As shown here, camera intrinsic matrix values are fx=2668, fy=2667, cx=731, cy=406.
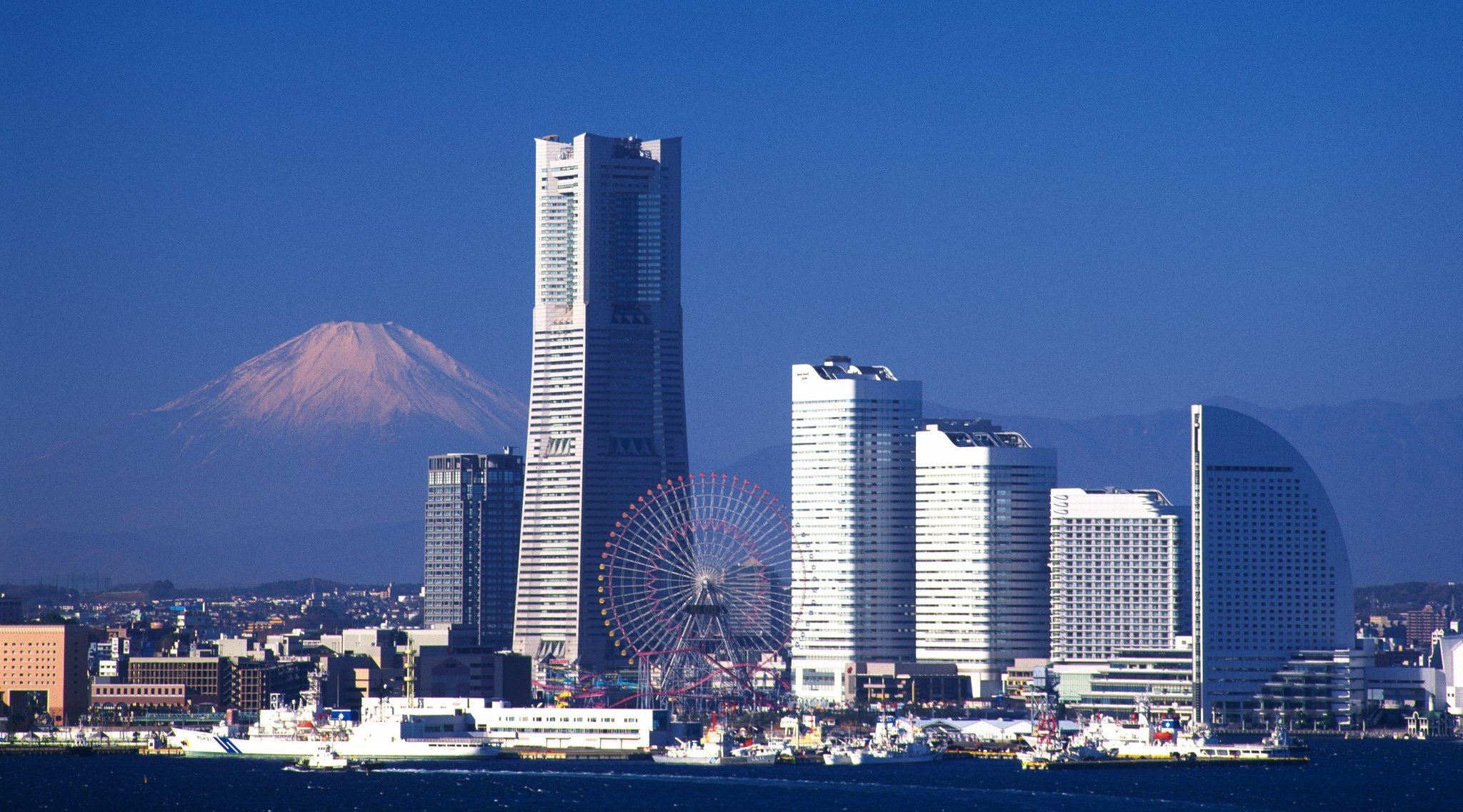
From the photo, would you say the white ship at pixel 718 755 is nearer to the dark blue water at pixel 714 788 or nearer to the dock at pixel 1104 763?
the dark blue water at pixel 714 788

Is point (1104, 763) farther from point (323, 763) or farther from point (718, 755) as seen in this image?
point (323, 763)

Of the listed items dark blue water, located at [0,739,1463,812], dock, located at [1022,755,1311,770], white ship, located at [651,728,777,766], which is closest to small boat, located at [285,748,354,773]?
dark blue water, located at [0,739,1463,812]

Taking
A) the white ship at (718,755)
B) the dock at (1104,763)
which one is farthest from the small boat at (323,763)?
the dock at (1104,763)

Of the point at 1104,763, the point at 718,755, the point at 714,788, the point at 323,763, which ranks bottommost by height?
the point at 714,788

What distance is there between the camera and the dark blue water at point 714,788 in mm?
154375

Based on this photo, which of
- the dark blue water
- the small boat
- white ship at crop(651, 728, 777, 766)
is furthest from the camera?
white ship at crop(651, 728, 777, 766)

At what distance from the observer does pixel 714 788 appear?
169250 mm

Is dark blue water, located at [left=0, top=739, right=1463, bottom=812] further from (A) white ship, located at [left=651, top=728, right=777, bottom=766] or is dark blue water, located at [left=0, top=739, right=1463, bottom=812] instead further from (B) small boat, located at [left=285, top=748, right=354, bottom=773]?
(A) white ship, located at [left=651, top=728, right=777, bottom=766]

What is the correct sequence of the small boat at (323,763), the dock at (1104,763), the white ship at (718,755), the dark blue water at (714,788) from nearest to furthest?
1. the dark blue water at (714,788)
2. the small boat at (323,763)
3. the white ship at (718,755)
4. the dock at (1104,763)

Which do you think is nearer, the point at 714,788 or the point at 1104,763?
the point at 714,788

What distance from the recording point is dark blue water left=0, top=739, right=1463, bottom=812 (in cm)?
15438

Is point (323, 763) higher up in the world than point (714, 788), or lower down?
higher up

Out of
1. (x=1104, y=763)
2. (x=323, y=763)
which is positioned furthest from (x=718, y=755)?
(x=323, y=763)

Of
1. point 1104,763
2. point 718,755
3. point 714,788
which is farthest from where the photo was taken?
point 1104,763
